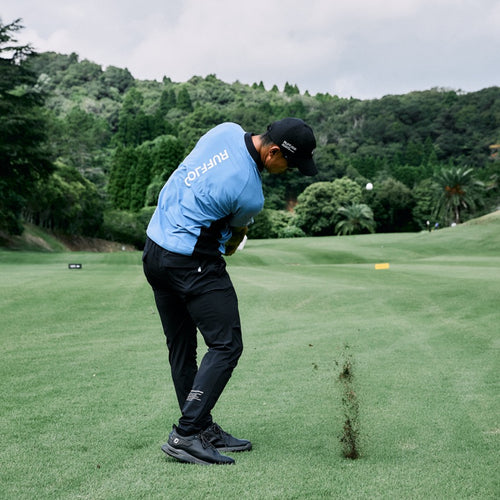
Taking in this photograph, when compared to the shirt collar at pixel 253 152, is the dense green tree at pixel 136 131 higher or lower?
higher

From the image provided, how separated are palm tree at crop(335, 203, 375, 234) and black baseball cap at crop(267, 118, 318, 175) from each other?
80889 millimetres

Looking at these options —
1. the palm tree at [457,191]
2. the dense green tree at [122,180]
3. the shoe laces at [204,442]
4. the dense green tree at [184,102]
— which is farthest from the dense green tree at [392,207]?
the dense green tree at [184,102]

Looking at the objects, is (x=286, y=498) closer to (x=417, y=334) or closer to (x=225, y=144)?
(x=225, y=144)

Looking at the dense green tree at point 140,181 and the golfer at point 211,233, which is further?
the dense green tree at point 140,181

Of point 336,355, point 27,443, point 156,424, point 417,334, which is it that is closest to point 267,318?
point 417,334

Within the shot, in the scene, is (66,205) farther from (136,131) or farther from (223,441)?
(136,131)

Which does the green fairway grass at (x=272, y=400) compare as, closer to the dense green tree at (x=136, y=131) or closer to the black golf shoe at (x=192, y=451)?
the black golf shoe at (x=192, y=451)

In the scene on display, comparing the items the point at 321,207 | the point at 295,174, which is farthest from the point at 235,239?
the point at 295,174

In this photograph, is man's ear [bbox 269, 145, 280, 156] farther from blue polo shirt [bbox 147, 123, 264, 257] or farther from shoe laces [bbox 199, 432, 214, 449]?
shoe laces [bbox 199, 432, 214, 449]

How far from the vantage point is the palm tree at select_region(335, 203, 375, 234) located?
84.4 meters

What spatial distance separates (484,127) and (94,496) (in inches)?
5336

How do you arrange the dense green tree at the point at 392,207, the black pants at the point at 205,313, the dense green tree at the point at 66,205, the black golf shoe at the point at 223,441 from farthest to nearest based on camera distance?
the dense green tree at the point at 392,207, the dense green tree at the point at 66,205, the black golf shoe at the point at 223,441, the black pants at the point at 205,313

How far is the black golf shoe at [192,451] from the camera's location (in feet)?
12.6

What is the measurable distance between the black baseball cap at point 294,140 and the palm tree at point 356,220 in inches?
3185
